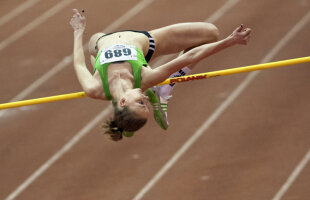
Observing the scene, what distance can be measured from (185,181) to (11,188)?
7.12 feet

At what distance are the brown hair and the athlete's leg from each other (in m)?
0.90

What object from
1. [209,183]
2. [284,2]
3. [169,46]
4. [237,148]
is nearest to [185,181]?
[209,183]

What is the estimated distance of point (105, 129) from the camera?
188 inches

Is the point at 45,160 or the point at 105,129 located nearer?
the point at 105,129

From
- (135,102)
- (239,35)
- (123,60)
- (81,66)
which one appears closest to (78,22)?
(81,66)

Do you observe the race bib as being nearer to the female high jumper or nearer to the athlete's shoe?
the female high jumper

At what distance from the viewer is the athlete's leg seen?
5.22 m

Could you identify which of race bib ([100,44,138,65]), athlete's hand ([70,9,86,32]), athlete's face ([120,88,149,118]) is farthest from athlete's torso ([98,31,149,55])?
athlete's face ([120,88,149,118])

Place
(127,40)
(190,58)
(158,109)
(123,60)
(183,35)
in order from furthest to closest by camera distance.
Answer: (158,109)
(183,35)
(127,40)
(123,60)
(190,58)

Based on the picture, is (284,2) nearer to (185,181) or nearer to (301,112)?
(301,112)

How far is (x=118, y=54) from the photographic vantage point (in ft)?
15.9

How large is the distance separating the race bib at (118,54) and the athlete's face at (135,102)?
0.37m

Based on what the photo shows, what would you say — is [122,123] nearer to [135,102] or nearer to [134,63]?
[135,102]

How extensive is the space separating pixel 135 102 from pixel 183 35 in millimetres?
992
